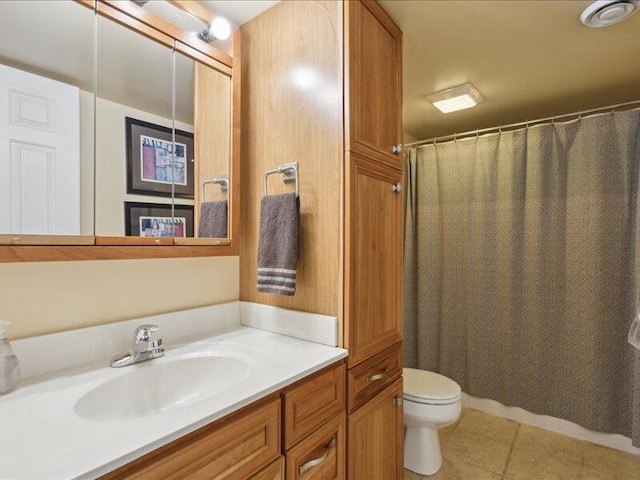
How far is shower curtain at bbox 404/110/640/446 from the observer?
2002 millimetres

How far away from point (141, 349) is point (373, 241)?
902 mm

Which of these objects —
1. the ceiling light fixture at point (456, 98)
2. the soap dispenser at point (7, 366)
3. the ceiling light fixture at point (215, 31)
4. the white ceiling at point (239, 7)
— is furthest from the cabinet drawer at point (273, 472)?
the ceiling light fixture at point (456, 98)

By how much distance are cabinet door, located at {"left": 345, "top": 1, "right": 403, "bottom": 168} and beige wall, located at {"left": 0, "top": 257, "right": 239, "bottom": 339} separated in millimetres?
834

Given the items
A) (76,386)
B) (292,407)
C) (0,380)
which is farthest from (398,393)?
(0,380)

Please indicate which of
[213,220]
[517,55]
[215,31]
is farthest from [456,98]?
[213,220]

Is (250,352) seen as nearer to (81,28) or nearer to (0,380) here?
(0,380)

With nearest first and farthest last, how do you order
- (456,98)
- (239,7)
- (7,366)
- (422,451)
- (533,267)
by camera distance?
(7,366) → (239,7) → (422,451) → (456,98) → (533,267)

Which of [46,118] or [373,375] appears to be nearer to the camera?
[46,118]

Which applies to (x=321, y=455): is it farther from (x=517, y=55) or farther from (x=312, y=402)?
(x=517, y=55)

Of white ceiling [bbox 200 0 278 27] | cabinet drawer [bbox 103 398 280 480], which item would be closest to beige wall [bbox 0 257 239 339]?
cabinet drawer [bbox 103 398 280 480]

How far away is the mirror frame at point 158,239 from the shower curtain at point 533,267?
5.58 feet

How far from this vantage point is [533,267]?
7.41 feet

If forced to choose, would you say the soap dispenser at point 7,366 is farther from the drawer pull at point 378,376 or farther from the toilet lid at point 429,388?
the toilet lid at point 429,388

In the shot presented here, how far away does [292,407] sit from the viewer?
980 mm
